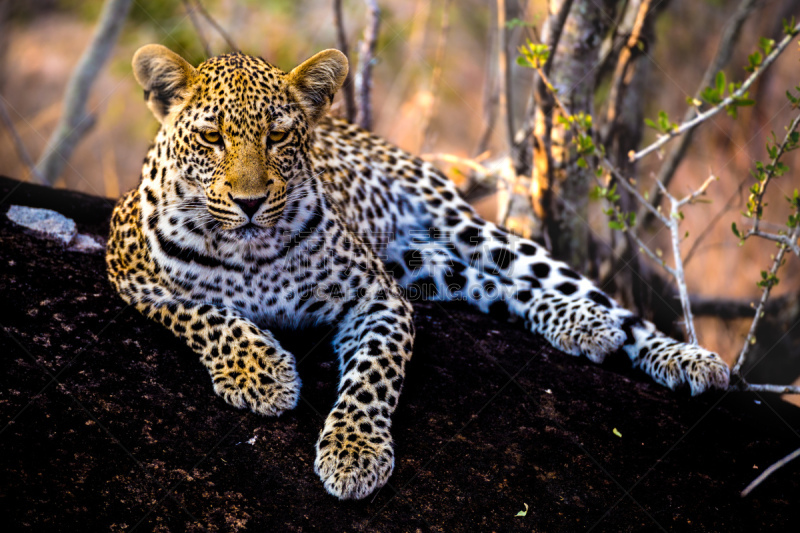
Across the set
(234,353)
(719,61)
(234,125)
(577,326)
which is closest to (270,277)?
(234,353)

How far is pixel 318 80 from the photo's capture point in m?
4.74

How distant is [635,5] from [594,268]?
3294mm

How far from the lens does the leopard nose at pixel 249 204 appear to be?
13.5 ft

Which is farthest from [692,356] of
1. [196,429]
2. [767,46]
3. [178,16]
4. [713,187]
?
[178,16]

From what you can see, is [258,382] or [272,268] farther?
[272,268]

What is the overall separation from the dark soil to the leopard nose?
108 cm

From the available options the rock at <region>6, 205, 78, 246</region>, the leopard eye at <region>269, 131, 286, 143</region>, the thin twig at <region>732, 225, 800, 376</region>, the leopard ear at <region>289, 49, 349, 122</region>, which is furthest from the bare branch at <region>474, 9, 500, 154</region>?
the leopard eye at <region>269, 131, 286, 143</region>

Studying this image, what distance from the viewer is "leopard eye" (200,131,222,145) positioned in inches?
168

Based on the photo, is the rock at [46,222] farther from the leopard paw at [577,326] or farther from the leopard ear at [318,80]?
the leopard paw at [577,326]

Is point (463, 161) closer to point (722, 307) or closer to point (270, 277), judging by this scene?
point (270, 277)

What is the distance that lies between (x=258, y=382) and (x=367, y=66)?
5.48m

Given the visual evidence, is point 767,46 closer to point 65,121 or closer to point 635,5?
point 635,5

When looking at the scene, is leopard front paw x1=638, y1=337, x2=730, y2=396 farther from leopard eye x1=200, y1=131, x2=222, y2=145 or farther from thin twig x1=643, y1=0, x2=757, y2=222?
thin twig x1=643, y1=0, x2=757, y2=222

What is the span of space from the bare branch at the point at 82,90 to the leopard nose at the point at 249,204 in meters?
7.47
